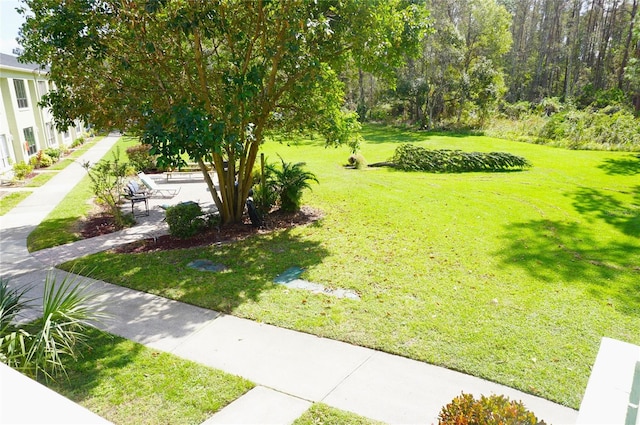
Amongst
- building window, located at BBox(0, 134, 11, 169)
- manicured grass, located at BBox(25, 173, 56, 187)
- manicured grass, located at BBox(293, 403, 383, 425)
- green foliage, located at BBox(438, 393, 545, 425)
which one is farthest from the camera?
building window, located at BBox(0, 134, 11, 169)

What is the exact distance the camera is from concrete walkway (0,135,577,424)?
13.9 ft

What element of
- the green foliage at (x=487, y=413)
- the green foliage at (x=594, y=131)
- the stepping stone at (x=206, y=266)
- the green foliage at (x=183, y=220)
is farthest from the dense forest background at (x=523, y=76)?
the green foliage at (x=487, y=413)

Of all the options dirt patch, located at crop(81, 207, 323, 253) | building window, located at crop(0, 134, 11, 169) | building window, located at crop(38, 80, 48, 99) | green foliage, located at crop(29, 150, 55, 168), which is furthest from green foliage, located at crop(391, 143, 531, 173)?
building window, located at crop(38, 80, 48, 99)

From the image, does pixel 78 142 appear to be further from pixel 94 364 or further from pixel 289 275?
pixel 94 364

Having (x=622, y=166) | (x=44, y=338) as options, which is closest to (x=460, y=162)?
(x=622, y=166)

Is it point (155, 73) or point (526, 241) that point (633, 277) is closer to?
point (526, 241)

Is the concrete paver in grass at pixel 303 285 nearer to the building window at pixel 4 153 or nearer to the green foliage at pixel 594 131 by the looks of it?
the building window at pixel 4 153

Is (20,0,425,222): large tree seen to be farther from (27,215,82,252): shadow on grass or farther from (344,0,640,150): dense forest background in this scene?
(27,215,82,252): shadow on grass

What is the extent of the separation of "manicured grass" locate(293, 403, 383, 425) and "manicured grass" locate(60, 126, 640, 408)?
135 cm

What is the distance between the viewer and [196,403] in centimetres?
436

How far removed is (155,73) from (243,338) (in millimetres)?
6130

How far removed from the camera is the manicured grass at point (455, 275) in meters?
5.46

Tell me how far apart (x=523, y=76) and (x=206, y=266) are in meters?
52.9

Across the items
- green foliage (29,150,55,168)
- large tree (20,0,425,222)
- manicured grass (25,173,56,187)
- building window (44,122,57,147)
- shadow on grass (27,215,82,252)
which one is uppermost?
large tree (20,0,425,222)
